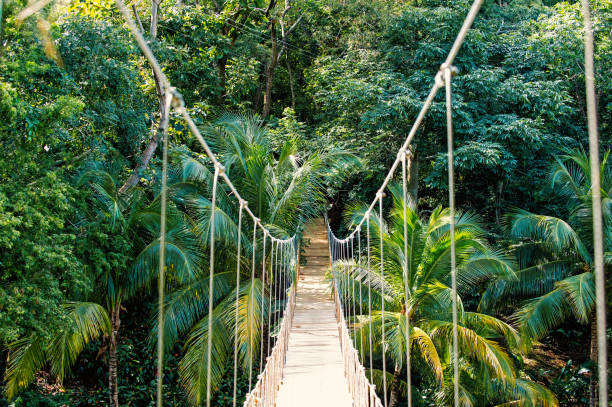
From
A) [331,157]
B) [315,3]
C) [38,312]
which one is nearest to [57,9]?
[38,312]

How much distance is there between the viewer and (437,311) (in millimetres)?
6016

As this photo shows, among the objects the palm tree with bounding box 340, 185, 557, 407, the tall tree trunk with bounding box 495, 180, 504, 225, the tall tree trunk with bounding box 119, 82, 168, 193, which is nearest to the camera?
the palm tree with bounding box 340, 185, 557, 407

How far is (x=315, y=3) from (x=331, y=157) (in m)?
4.46

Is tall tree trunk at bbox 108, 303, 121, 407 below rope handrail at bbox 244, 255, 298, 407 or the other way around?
below

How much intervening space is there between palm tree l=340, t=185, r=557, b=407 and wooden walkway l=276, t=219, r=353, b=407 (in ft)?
1.24

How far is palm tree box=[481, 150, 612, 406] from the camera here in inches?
264

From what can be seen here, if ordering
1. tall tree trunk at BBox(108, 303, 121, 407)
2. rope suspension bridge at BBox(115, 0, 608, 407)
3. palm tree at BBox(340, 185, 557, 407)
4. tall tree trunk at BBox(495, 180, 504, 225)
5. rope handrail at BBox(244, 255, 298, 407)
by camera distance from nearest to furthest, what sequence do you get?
rope suspension bridge at BBox(115, 0, 608, 407), rope handrail at BBox(244, 255, 298, 407), palm tree at BBox(340, 185, 557, 407), tall tree trunk at BBox(108, 303, 121, 407), tall tree trunk at BBox(495, 180, 504, 225)

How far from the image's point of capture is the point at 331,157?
7.50 meters

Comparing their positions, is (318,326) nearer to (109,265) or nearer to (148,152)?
(109,265)

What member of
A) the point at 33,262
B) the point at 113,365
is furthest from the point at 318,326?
the point at 33,262

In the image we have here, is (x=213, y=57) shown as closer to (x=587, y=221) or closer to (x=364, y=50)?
(x=364, y=50)

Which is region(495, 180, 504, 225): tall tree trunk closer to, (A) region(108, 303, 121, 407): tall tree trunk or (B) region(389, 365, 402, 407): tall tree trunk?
(B) region(389, 365, 402, 407): tall tree trunk

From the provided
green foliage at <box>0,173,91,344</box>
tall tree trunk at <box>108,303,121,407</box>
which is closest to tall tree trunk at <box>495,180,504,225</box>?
tall tree trunk at <box>108,303,121,407</box>

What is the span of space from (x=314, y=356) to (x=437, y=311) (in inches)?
56.8
